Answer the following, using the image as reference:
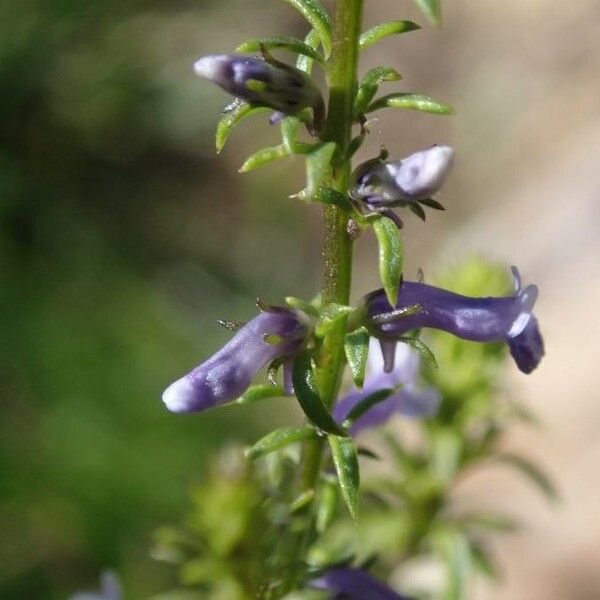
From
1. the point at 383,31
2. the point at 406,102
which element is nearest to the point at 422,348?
the point at 406,102

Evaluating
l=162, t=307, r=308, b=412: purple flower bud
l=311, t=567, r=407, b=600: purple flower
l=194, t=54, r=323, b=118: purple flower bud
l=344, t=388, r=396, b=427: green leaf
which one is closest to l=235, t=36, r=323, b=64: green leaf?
l=194, t=54, r=323, b=118: purple flower bud

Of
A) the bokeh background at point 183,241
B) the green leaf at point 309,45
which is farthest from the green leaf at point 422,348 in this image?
the bokeh background at point 183,241

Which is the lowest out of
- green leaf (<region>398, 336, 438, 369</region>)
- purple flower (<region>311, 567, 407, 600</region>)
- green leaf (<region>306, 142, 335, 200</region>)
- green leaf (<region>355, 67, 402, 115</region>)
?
purple flower (<region>311, 567, 407, 600</region>)

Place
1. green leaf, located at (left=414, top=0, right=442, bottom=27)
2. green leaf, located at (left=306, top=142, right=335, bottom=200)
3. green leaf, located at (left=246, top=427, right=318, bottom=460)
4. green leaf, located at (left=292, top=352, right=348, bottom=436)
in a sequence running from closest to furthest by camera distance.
→ green leaf, located at (left=414, top=0, right=442, bottom=27), green leaf, located at (left=306, top=142, right=335, bottom=200), green leaf, located at (left=292, top=352, right=348, bottom=436), green leaf, located at (left=246, top=427, right=318, bottom=460)

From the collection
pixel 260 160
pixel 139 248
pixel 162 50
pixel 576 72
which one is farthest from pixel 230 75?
pixel 576 72

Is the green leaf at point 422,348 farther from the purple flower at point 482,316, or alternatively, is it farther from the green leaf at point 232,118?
the green leaf at point 232,118

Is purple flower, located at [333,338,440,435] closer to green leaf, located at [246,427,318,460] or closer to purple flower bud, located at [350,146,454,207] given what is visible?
green leaf, located at [246,427,318,460]

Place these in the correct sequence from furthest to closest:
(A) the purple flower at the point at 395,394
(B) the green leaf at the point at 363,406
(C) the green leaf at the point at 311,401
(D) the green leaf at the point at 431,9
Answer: (A) the purple flower at the point at 395,394
(B) the green leaf at the point at 363,406
(C) the green leaf at the point at 311,401
(D) the green leaf at the point at 431,9
